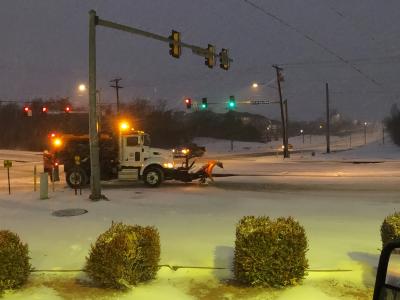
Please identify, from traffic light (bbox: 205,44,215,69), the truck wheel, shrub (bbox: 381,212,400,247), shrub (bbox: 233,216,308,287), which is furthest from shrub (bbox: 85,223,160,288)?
traffic light (bbox: 205,44,215,69)

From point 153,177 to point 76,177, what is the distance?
3211mm

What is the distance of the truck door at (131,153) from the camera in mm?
21609

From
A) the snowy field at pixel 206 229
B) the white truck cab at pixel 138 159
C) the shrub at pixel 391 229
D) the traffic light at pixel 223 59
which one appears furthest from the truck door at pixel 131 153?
the shrub at pixel 391 229

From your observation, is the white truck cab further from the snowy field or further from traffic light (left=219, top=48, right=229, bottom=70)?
traffic light (left=219, top=48, right=229, bottom=70)

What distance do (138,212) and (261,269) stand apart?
24.4 ft

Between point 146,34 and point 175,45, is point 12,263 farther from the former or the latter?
point 175,45

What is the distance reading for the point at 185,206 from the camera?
46.5ft

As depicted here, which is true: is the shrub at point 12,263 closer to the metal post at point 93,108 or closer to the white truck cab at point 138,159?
the metal post at point 93,108

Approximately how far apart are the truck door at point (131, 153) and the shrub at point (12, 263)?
15.1 m

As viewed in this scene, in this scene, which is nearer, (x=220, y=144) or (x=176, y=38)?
(x=176, y=38)

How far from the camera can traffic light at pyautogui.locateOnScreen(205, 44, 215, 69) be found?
20.9 m

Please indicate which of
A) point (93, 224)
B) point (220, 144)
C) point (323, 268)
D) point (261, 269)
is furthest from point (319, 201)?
point (220, 144)

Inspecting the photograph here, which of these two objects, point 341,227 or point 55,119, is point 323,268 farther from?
point 55,119

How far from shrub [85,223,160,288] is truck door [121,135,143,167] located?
15090 millimetres
